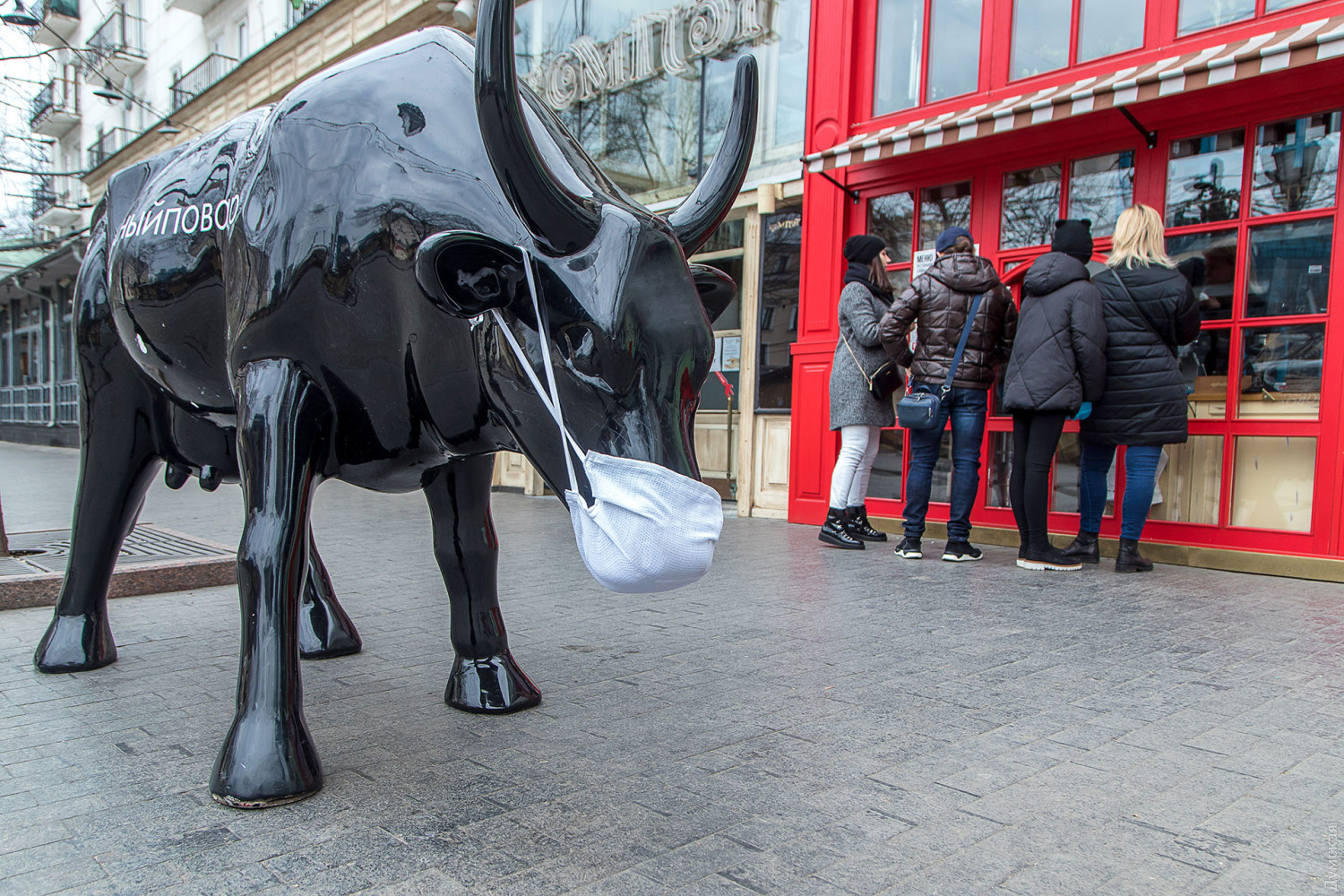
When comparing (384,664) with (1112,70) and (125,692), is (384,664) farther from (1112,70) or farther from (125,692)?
(1112,70)

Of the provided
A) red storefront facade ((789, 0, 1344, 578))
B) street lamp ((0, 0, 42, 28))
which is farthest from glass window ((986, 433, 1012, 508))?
street lamp ((0, 0, 42, 28))

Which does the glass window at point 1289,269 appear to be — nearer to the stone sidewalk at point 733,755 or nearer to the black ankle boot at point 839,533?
the stone sidewalk at point 733,755

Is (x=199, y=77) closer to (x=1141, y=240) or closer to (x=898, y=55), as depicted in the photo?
(x=898, y=55)

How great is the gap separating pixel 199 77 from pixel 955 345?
19.0 m

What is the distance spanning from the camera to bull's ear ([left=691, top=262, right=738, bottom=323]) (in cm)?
216

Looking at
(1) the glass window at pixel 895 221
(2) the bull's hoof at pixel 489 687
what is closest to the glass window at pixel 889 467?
(1) the glass window at pixel 895 221

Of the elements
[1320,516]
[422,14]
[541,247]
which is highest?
[422,14]

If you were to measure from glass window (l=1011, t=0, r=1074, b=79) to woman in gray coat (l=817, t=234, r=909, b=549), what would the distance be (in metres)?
1.63

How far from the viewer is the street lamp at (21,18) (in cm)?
548

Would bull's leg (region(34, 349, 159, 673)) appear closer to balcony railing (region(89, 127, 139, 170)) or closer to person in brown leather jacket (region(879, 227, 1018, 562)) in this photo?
person in brown leather jacket (region(879, 227, 1018, 562))

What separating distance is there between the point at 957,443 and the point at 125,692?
183 inches

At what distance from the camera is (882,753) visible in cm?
245

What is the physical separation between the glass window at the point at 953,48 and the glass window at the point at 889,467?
255cm

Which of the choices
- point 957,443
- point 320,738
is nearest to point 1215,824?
point 320,738
